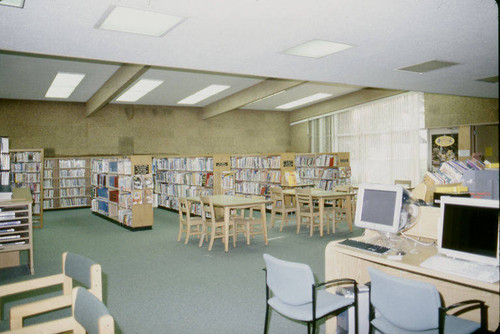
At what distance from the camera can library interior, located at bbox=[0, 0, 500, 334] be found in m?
2.51

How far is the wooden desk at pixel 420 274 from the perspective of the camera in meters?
2.38

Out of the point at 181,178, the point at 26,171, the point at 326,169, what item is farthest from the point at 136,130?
the point at 326,169

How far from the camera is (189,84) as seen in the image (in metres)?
10.8

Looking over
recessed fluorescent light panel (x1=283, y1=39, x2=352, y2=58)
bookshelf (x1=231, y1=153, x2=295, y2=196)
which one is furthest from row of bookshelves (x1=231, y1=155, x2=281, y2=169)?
recessed fluorescent light panel (x1=283, y1=39, x2=352, y2=58)

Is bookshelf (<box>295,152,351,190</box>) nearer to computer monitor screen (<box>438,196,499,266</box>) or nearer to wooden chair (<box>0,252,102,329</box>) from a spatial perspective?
computer monitor screen (<box>438,196,499,266</box>)

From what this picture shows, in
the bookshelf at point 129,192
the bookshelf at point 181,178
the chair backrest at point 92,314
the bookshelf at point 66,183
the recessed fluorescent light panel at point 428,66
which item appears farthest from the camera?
the bookshelf at point 66,183

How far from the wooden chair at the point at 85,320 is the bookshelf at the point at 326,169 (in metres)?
8.88

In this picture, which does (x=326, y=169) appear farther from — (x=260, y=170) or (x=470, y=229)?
(x=470, y=229)

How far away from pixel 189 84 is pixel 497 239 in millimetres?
9522

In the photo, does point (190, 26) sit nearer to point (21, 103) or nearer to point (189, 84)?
point (189, 84)

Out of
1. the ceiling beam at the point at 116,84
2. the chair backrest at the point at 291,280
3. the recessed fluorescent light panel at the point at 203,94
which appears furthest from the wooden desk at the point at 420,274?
the recessed fluorescent light panel at the point at 203,94

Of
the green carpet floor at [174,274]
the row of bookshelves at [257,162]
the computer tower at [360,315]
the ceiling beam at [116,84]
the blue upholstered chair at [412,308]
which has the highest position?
the ceiling beam at [116,84]

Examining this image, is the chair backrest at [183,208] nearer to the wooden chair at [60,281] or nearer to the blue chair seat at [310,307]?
the blue chair seat at [310,307]

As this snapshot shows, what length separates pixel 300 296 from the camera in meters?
2.51
